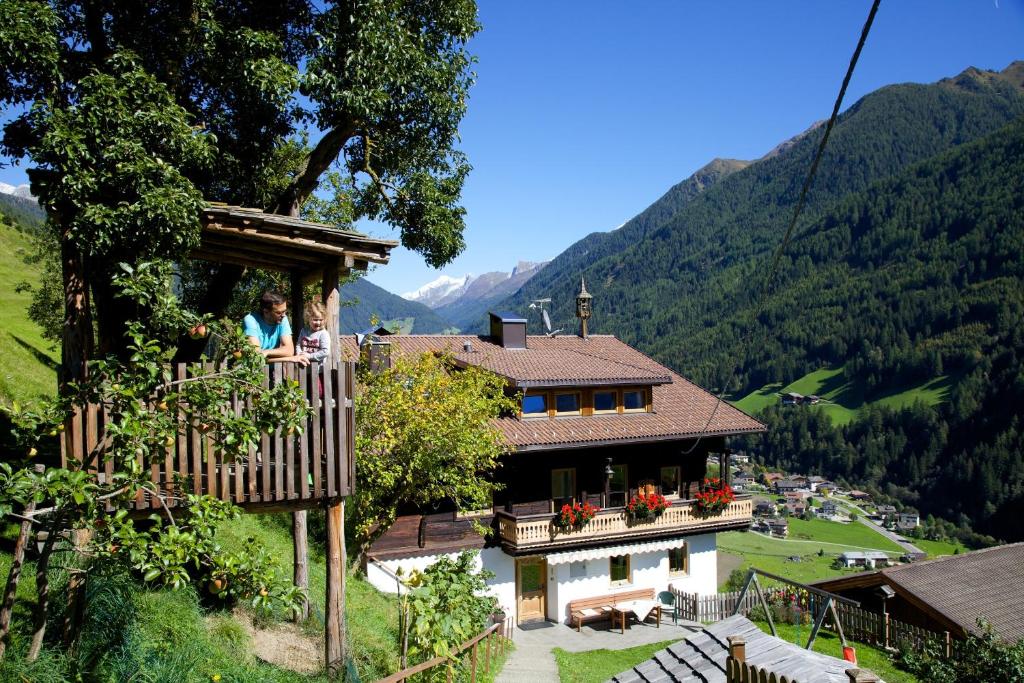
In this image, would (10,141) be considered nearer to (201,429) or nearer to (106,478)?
(106,478)

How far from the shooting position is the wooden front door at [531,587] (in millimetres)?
24453

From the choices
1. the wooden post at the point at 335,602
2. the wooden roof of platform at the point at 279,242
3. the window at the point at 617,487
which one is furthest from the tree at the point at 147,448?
the window at the point at 617,487

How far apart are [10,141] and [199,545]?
601 centimetres

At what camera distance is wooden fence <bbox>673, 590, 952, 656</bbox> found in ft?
75.8

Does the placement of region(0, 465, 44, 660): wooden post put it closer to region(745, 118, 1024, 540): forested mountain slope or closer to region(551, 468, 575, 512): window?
region(551, 468, 575, 512): window

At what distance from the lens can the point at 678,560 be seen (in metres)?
26.9

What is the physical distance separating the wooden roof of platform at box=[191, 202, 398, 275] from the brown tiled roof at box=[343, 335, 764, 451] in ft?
45.0

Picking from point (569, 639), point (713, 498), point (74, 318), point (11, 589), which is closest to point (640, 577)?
point (713, 498)

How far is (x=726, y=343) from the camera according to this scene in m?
186

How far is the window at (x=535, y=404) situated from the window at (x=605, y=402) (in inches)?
84.4

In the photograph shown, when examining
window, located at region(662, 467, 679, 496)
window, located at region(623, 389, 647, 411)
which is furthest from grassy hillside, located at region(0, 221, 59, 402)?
window, located at region(662, 467, 679, 496)

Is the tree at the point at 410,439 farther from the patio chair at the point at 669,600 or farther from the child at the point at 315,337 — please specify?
the patio chair at the point at 669,600

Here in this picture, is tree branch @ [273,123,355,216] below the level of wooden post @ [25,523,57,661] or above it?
above

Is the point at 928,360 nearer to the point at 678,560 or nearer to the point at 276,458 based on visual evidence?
the point at 678,560
